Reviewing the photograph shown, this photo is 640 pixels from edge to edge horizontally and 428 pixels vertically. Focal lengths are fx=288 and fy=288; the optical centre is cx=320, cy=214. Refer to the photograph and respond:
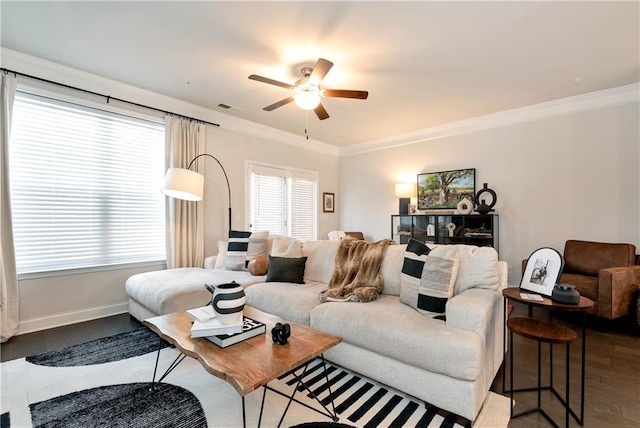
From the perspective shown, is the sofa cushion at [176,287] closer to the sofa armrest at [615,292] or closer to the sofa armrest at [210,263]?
the sofa armrest at [210,263]

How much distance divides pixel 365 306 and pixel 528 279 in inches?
43.0

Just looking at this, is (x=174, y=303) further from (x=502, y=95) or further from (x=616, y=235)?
(x=616, y=235)

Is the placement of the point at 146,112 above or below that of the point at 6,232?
above

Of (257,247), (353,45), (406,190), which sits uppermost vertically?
(353,45)

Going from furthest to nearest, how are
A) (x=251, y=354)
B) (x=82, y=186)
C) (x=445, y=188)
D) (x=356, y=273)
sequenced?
(x=445, y=188)
(x=82, y=186)
(x=356, y=273)
(x=251, y=354)

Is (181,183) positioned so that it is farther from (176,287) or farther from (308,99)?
(308,99)

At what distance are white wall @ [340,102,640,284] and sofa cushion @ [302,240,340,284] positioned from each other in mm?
3018

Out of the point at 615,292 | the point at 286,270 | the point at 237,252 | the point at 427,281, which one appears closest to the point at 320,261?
the point at 286,270

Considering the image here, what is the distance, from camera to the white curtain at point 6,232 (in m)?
2.77

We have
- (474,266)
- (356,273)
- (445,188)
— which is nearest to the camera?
(474,266)

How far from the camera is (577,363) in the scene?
2312mm

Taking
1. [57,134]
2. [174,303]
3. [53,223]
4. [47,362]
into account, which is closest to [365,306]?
[174,303]

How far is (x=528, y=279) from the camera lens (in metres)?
1.86

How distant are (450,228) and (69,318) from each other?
5.32 metres
